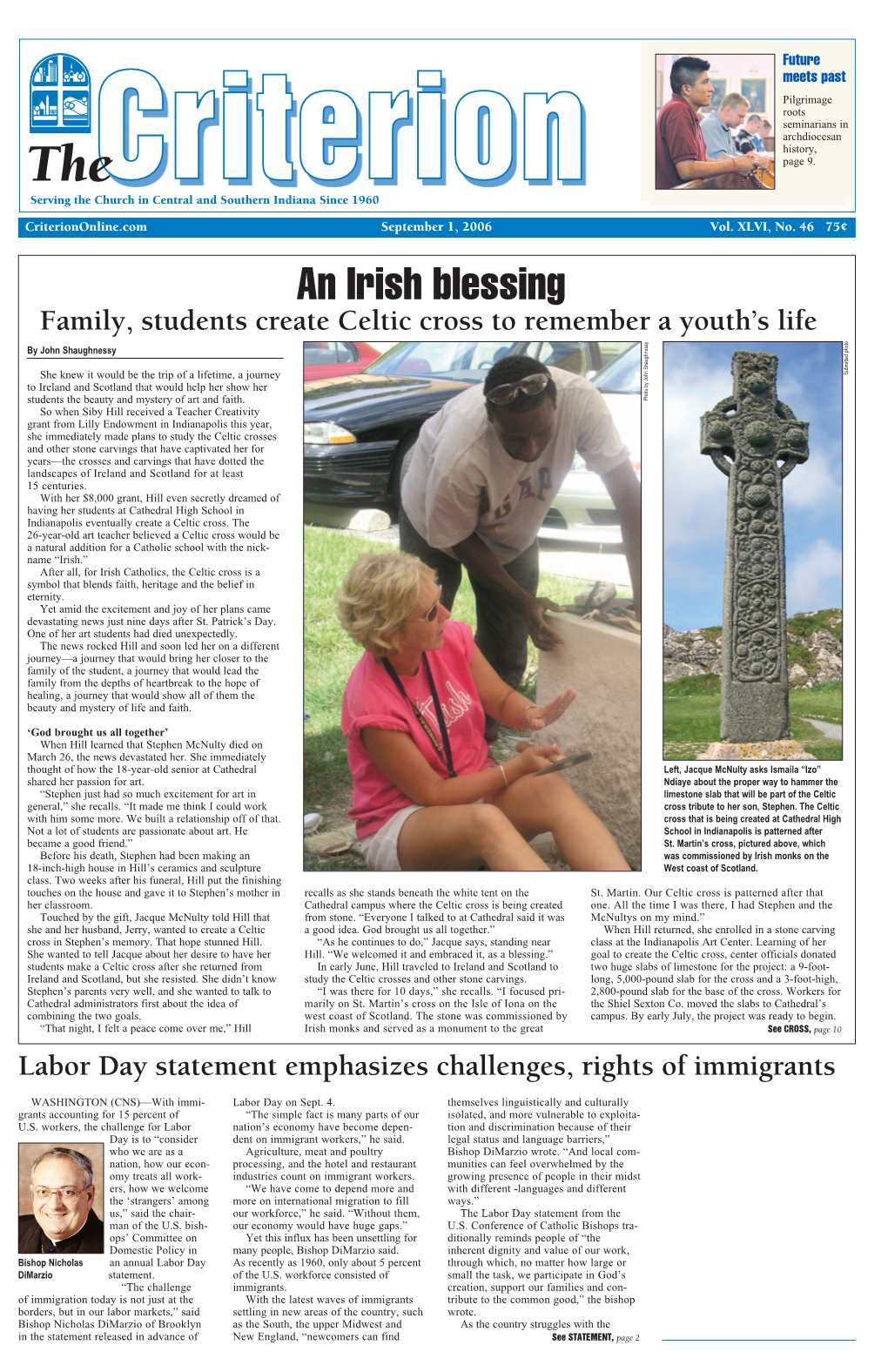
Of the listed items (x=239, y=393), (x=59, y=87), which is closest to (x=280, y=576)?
(x=239, y=393)

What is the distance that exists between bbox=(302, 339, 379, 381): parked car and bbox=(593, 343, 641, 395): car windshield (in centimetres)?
95

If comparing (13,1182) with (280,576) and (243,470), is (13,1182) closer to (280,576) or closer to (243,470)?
(280,576)

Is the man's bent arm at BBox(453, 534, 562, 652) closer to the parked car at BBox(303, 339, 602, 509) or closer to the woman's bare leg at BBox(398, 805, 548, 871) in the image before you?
the parked car at BBox(303, 339, 602, 509)

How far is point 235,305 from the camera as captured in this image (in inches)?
133

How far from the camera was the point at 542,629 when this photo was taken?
3473 mm

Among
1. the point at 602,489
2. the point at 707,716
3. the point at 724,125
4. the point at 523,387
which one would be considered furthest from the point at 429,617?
the point at 724,125

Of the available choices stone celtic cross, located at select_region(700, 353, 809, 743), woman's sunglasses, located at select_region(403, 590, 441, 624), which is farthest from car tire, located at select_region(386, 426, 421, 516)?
stone celtic cross, located at select_region(700, 353, 809, 743)

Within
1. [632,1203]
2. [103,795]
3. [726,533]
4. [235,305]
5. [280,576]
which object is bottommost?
[632,1203]

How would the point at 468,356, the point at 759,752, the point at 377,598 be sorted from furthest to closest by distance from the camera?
the point at 759,752
the point at 468,356
the point at 377,598

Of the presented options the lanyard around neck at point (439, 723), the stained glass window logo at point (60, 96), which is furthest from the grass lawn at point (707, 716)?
the stained glass window logo at point (60, 96)

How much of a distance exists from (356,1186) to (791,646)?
287 centimetres

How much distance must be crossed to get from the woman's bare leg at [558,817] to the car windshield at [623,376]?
5.36 ft

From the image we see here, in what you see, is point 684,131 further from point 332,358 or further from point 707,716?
point 707,716

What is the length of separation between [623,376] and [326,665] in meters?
1.73
